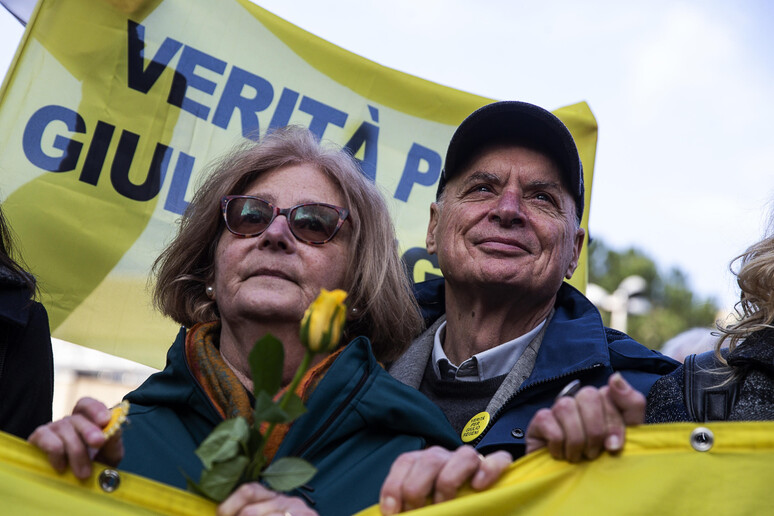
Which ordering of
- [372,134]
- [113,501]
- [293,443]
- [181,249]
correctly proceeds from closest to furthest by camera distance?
[113,501], [293,443], [181,249], [372,134]

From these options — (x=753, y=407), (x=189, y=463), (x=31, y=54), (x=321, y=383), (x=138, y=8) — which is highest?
(x=138, y=8)

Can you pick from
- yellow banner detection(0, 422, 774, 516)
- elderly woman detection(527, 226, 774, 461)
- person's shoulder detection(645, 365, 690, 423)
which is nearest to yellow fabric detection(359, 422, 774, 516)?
yellow banner detection(0, 422, 774, 516)

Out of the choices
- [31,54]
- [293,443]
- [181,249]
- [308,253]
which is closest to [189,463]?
[293,443]

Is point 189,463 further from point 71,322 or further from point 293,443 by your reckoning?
point 71,322

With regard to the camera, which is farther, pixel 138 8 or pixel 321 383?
pixel 138 8

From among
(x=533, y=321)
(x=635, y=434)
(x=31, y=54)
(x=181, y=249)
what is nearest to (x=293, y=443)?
(x=635, y=434)

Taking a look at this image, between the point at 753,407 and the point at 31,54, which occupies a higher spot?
the point at 31,54

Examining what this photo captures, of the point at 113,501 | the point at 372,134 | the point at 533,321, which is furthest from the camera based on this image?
the point at 372,134

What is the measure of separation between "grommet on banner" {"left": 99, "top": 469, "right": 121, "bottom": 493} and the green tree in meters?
34.4

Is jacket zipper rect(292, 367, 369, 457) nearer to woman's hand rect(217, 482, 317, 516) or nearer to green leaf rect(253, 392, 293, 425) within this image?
woman's hand rect(217, 482, 317, 516)

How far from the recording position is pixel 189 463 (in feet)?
6.61

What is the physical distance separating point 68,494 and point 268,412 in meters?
0.45

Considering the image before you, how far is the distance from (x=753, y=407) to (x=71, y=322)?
8.50 feet

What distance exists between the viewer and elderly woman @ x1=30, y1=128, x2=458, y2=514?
196 cm
